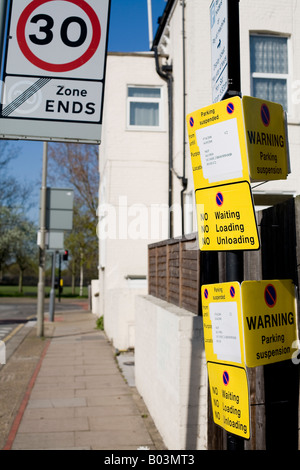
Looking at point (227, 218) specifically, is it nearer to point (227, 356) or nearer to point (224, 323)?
point (224, 323)

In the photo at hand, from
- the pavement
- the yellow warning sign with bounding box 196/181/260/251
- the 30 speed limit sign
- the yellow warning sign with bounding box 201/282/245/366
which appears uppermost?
the 30 speed limit sign

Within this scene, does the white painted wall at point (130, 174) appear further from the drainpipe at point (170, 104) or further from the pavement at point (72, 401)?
the pavement at point (72, 401)

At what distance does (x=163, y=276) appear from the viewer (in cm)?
741

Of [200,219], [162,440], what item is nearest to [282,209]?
[200,219]

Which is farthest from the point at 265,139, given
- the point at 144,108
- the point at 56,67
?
the point at 144,108

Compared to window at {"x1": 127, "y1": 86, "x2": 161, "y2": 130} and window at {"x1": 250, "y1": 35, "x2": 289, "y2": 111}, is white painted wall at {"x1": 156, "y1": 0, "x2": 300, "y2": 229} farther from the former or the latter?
window at {"x1": 127, "y1": 86, "x2": 161, "y2": 130}

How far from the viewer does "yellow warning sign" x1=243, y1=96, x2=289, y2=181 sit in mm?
2977

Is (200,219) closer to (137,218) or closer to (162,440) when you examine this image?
(162,440)

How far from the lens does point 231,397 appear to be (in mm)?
3051

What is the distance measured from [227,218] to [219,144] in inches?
17.8

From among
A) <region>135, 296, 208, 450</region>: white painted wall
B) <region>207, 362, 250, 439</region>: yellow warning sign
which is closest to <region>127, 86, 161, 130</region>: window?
<region>135, 296, 208, 450</region>: white painted wall

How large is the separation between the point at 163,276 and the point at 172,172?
6.28 metres

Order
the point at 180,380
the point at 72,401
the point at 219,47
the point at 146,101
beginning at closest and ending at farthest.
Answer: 1. the point at 219,47
2. the point at 180,380
3. the point at 72,401
4. the point at 146,101

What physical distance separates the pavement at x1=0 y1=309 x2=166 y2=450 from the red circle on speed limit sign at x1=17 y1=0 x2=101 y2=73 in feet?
14.2
